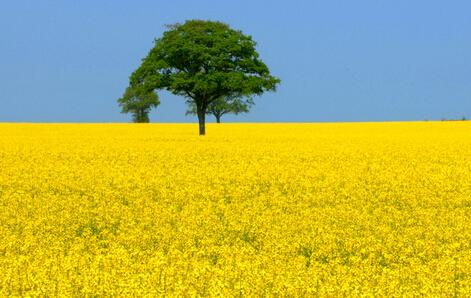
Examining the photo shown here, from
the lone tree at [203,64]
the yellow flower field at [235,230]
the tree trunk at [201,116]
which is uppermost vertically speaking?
the lone tree at [203,64]

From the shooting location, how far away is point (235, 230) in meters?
12.1

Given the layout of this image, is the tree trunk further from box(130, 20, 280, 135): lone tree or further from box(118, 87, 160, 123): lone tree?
box(118, 87, 160, 123): lone tree

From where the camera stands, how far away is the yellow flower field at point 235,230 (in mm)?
8109

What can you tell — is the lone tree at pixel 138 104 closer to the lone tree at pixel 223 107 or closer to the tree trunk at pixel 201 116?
the lone tree at pixel 223 107

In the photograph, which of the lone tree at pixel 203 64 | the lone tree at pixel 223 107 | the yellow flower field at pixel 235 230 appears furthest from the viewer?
the lone tree at pixel 223 107

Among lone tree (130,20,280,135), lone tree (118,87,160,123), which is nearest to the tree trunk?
lone tree (130,20,280,135)

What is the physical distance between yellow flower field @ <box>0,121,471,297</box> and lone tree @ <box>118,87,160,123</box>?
100650mm

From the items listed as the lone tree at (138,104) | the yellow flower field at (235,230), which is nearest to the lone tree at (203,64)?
the yellow flower field at (235,230)

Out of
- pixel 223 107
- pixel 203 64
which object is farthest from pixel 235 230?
pixel 223 107

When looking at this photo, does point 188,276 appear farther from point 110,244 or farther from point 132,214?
point 132,214

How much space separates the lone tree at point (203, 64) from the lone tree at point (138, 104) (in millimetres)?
74441

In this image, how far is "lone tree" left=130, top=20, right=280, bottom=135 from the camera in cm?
4588

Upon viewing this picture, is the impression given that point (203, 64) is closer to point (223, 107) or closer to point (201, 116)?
point (201, 116)

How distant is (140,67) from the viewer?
48594 millimetres
